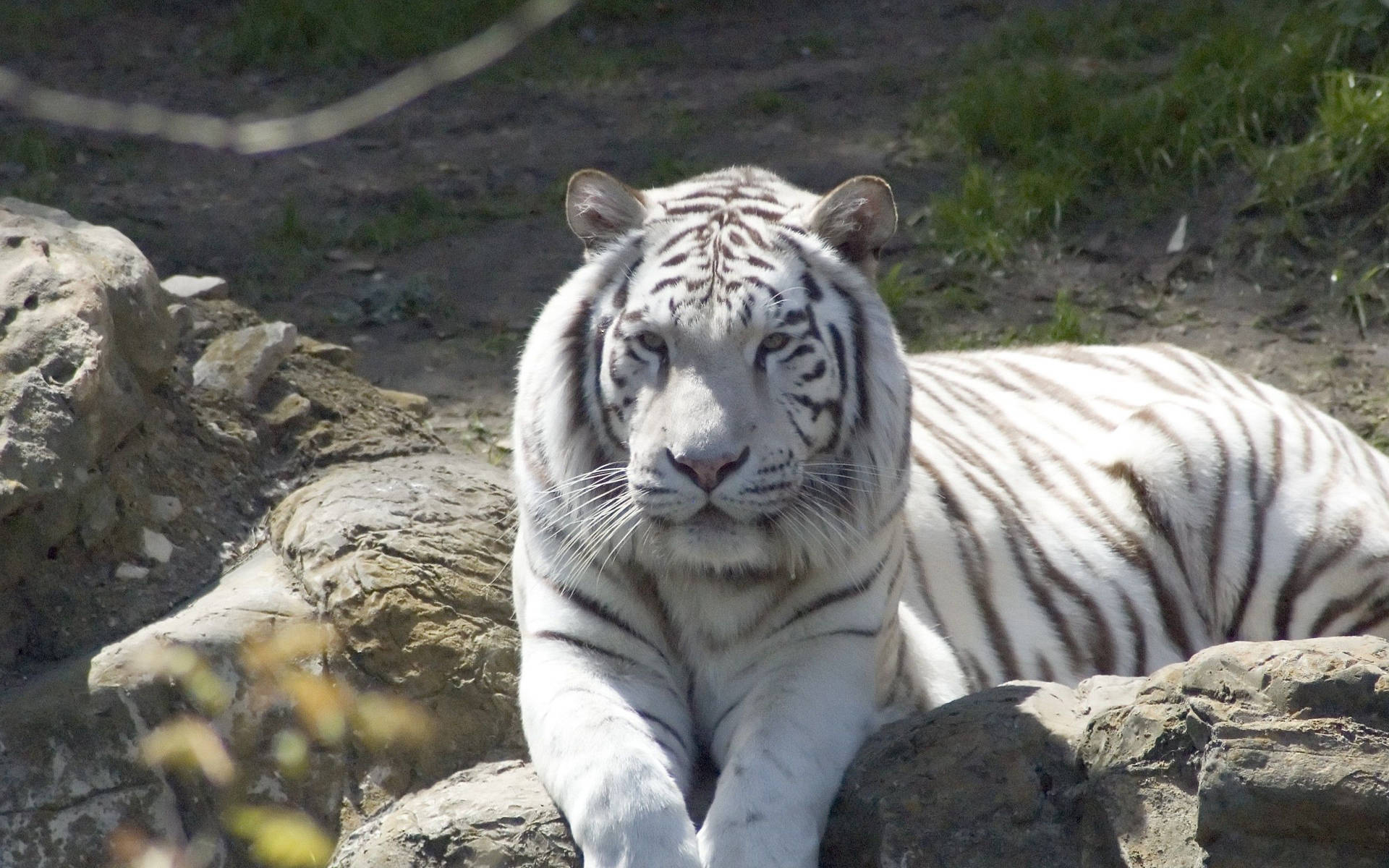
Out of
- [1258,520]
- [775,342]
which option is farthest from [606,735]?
[1258,520]

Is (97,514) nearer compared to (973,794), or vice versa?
(973,794)

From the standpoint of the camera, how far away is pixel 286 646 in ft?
10.2

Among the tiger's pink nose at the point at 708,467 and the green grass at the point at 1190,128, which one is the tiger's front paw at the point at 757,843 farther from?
the green grass at the point at 1190,128

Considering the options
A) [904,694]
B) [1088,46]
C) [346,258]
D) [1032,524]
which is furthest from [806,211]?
[1088,46]

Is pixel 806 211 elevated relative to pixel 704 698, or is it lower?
elevated

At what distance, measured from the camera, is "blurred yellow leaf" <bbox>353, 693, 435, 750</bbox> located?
3.11 metres

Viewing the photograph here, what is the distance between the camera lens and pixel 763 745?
2260mm

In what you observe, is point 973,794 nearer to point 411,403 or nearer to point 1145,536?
point 1145,536

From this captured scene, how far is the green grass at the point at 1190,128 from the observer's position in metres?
5.07

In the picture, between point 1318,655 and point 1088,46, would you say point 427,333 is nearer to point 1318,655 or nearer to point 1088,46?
point 1088,46

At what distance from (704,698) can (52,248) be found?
1878mm

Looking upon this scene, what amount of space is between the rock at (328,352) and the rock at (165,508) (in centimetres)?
69

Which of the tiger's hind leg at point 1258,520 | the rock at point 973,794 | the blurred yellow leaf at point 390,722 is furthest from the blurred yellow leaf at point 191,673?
the tiger's hind leg at point 1258,520

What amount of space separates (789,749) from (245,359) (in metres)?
2.12
